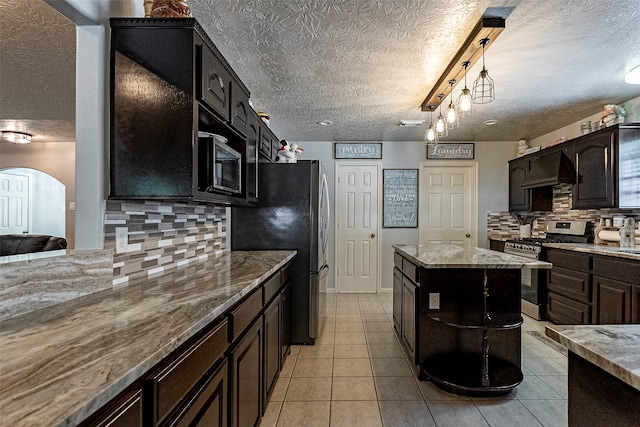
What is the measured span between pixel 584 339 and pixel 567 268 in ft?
10.3

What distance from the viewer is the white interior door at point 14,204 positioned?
1.42 metres

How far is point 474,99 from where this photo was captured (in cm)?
318

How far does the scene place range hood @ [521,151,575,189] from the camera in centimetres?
376

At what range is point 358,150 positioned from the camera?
5.18 metres

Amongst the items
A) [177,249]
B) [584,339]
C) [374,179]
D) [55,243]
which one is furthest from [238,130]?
[374,179]

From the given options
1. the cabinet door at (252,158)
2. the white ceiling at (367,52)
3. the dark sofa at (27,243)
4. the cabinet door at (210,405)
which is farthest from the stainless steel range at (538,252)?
the dark sofa at (27,243)

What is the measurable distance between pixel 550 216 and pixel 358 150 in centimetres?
282

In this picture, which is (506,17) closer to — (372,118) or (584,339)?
(584,339)

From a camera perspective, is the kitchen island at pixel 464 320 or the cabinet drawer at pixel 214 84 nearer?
the cabinet drawer at pixel 214 84

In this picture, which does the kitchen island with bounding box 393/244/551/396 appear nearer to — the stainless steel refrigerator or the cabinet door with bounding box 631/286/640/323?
the stainless steel refrigerator

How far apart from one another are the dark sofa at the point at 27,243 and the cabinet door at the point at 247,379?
3.25 feet

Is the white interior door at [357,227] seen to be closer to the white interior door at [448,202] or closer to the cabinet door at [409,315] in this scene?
the white interior door at [448,202]

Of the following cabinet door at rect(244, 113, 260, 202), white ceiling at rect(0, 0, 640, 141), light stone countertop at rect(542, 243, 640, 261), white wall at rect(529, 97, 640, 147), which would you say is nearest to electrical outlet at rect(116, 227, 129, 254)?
white ceiling at rect(0, 0, 640, 141)

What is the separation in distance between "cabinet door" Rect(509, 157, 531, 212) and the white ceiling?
1.19m
